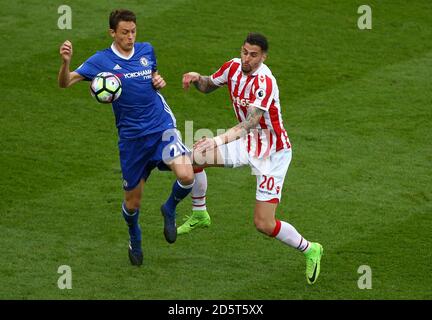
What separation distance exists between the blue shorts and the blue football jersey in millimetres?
68

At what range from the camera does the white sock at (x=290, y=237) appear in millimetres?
9539

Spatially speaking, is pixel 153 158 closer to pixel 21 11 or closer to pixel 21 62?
pixel 21 62

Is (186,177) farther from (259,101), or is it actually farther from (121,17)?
(121,17)

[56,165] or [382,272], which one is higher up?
[56,165]

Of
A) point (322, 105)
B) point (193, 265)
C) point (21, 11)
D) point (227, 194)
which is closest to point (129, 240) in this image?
point (193, 265)

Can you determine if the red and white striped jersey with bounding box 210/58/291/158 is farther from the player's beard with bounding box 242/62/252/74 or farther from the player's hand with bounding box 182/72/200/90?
the player's hand with bounding box 182/72/200/90

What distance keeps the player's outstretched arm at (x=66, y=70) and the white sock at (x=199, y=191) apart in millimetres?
1670

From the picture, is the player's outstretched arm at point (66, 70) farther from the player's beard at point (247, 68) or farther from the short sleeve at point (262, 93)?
the short sleeve at point (262, 93)

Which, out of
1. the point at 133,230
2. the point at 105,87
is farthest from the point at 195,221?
the point at 105,87

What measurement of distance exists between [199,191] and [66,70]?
2.03 metres

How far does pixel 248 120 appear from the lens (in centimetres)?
943

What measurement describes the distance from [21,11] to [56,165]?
16.0 ft

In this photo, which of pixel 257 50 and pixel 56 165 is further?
pixel 56 165

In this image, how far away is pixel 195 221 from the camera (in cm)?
1052
